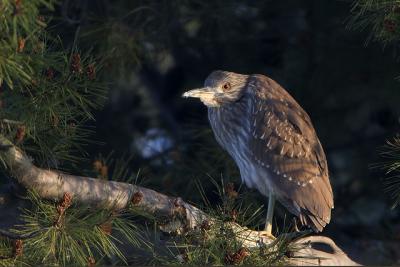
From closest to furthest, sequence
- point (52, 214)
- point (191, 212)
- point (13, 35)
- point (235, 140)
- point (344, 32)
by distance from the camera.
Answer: point (13, 35) → point (52, 214) → point (191, 212) → point (235, 140) → point (344, 32)

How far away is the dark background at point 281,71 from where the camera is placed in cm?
627

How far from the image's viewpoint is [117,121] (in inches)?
289

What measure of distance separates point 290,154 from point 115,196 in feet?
4.18

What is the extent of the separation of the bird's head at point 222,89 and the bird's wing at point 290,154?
A: 0.58 feet

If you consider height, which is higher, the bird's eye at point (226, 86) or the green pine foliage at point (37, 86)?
the green pine foliage at point (37, 86)

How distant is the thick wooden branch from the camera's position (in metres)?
4.07

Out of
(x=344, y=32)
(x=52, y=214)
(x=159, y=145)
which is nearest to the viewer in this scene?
(x=52, y=214)

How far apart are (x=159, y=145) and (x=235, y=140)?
1.63m

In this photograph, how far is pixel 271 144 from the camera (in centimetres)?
535

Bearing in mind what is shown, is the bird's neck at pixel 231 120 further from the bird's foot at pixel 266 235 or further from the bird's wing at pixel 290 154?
the bird's foot at pixel 266 235

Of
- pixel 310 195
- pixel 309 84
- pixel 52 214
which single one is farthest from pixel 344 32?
pixel 52 214

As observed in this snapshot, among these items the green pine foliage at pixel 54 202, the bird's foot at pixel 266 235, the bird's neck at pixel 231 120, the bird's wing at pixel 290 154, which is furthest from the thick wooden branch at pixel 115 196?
the bird's neck at pixel 231 120

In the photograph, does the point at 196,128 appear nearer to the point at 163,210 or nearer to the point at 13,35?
the point at 163,210

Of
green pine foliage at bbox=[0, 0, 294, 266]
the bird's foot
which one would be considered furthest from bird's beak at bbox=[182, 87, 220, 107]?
green pine foliage at bbox=[0, 0, 294, 266]
